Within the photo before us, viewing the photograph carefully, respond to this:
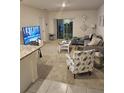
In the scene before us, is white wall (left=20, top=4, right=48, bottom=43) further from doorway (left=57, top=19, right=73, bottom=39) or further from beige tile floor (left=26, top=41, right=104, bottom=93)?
beige tile floor (left=26, top=41, right=104, bottom=93)

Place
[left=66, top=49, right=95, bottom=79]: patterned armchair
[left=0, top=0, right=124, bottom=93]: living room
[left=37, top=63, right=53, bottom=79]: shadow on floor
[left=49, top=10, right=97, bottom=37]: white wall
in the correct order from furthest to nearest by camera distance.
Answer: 1. [left=49, top=10, right=97, bottom=37]: white wall
2. [left=37, top=63, right=53, bottom=79]: shadow on floor
3. [left=66, top=49, right=95, bottom=79]: patterned armchair
4. [left=0, top=0, right=124, bottom=93]: living room

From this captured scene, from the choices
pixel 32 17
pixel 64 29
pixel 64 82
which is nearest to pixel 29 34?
pixel 32 17

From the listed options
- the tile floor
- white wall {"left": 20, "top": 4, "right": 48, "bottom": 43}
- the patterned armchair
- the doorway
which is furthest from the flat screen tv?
the doorway

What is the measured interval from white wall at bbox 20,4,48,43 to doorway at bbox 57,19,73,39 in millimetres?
1360

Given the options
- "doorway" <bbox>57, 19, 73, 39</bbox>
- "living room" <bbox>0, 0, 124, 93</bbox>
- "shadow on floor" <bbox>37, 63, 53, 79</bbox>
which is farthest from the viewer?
"doorway" <bbox>57, 19, 73, 39</bbox>

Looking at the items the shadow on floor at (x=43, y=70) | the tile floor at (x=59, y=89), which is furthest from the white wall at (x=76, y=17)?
the tile floor at (x=59, y=89)

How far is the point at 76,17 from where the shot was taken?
11109 millimetres

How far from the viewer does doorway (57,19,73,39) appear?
11.9 m

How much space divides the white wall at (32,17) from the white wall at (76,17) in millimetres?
→ 654

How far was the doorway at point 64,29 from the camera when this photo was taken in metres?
11.9

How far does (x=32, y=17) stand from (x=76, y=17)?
3656 mm

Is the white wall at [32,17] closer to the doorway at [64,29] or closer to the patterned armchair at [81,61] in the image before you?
the doorway at [64,29]
